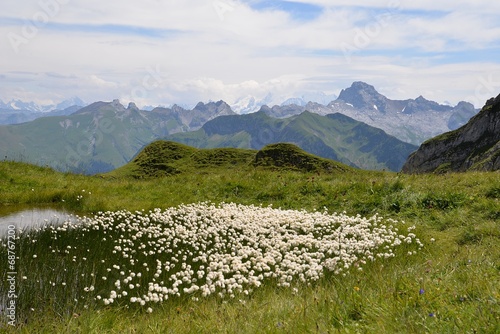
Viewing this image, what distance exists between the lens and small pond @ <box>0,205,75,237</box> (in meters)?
14.8

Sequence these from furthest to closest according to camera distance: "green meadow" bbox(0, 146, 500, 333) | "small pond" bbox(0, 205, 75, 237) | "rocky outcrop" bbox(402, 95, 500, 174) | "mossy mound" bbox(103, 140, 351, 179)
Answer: "rocky outcrop" bbox(402, 95, 500, 174)
"mossy mound" bbox(103, 140, 351, 179)
"small pond" bbox(0, 205, 75, 237)
"green meadow" bbox(0, 146, 500, 333)

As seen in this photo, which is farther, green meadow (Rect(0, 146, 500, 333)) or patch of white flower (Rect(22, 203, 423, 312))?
patch of white flower (Rect(22, 203, 423, 312))

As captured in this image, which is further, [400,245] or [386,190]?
[386,190]

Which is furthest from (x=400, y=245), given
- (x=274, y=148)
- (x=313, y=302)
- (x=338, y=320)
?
(x=274, y=148)

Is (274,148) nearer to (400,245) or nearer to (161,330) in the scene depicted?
(400,245)

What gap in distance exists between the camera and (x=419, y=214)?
16328 millimetres

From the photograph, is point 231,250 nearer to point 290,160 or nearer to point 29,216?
point 29,216

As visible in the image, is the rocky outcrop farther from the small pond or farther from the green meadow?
the small pond

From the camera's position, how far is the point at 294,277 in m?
10.5

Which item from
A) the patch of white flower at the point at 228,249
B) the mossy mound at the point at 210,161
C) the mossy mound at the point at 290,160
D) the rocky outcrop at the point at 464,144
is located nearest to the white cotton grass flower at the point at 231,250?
the patch of white flower at the point at 228,249

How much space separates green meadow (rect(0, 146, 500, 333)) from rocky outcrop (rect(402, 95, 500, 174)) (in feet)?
Result: 381

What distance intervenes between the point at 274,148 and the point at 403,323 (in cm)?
5004

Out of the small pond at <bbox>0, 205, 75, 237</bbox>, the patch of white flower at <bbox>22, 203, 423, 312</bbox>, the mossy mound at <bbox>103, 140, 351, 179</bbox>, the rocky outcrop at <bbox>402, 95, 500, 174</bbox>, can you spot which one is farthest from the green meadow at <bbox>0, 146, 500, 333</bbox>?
the rocky outcrop at <bbox>402, 95, 500, 174</bbox>

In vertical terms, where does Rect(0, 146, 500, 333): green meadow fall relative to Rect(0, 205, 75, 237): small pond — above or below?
above
